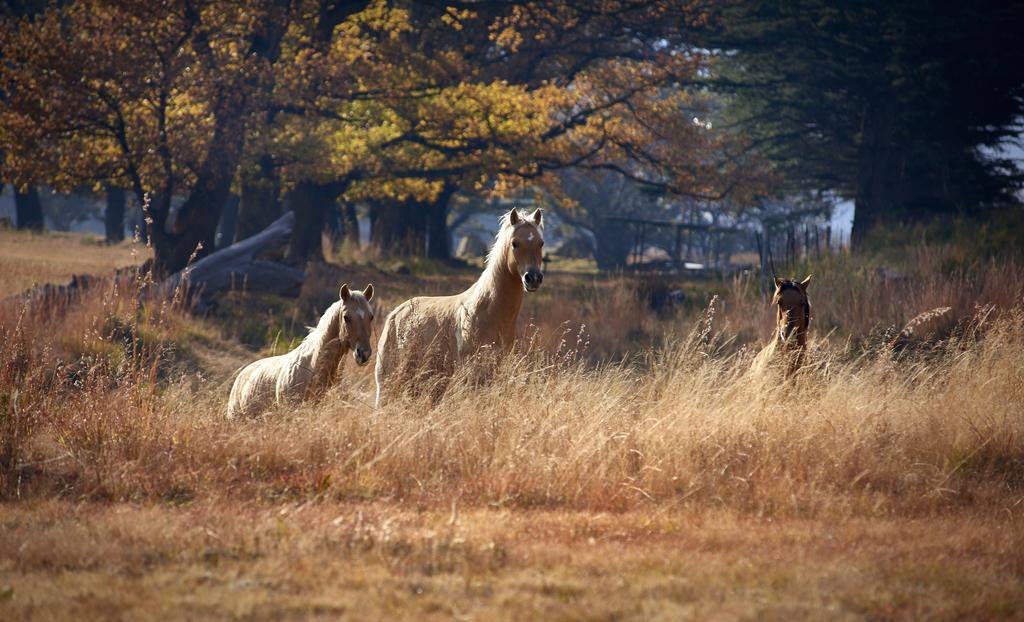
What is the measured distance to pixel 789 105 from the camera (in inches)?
1268

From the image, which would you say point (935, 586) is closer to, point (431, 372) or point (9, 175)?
point (431, 372)

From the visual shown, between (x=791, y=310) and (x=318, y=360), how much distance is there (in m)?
4.66

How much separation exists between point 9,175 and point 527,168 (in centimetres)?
1217

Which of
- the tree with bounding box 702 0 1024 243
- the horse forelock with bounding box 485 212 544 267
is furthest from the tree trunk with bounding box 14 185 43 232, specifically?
the horse forelock with bounding box 485 212 544 267

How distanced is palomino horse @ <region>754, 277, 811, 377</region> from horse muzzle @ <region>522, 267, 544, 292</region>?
268 cm

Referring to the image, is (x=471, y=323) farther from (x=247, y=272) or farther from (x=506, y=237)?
(x=247, y=272)

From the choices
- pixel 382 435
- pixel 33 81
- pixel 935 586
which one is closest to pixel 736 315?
pixel 382 435

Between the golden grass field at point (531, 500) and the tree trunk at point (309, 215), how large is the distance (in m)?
16.4

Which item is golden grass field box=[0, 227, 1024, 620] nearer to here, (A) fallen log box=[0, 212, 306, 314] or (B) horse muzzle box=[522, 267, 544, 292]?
(B) horse muzzle box=[522, 267, 544, 292]

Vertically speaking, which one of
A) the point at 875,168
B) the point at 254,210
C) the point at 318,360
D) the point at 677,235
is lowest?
the point at 318,360

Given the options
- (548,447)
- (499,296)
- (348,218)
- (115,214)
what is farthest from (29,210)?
(548,447)

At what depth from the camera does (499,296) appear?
9.51 m

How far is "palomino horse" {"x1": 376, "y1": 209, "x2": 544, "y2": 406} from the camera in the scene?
30.6 ft

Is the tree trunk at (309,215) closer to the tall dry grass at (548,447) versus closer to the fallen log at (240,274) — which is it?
the fallen log at (240,274)
